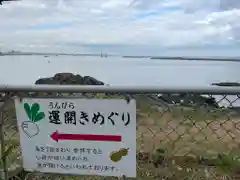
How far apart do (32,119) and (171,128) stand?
3.24 feet

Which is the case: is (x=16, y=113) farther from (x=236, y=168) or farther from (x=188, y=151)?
(x=236, y=168)

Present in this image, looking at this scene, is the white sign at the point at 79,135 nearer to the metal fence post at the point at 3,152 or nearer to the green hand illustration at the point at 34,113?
the green hand illustration at the point at 34,113

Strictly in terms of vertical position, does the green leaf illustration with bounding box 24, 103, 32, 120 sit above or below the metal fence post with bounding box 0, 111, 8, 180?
above

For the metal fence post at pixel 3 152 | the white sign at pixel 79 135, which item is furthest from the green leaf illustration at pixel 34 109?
the metal fence post at pixel 3 152

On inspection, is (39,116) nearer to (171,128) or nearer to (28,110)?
(28,110)

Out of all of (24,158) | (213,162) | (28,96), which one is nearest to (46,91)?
(28,96)

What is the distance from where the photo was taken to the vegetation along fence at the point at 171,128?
204 centimetres

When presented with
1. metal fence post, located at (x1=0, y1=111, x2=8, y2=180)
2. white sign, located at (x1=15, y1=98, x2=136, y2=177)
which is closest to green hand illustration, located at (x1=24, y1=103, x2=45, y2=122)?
white sign, located at (x1=15, y1=98, x2=136, y2=177)

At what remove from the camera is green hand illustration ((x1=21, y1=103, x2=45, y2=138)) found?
2113 millimetres

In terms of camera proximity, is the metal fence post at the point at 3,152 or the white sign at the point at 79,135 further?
the metal fence post at the point at 3,152

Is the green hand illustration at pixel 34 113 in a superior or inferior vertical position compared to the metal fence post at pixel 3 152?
superior

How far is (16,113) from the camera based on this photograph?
7.08 feet

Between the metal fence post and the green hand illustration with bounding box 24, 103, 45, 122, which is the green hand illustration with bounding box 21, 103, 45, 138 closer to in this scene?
the green hand illustration with bounding box 24, 103, 45, 122

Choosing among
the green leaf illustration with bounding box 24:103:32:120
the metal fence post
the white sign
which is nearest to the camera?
the white sign
